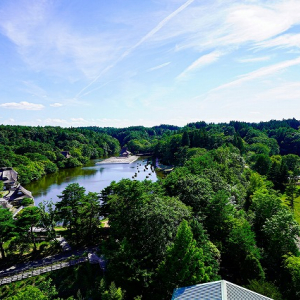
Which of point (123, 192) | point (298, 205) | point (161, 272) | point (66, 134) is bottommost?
point (298, 205)

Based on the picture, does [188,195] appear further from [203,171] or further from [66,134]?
[66,134]

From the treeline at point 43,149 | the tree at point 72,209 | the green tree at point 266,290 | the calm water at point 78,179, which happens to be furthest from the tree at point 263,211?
the treeline at point 43,149

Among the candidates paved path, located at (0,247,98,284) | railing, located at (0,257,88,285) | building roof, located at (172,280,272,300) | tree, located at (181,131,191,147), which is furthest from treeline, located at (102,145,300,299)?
tree, located at (181,131,191,147)

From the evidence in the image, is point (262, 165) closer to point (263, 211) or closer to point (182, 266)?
point (263, 211)

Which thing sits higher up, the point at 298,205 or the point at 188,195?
the point at 188,195

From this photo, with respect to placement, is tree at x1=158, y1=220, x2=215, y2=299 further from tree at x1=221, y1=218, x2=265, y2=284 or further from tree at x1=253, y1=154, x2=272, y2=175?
tree at x1=253, y1=154, x2=272, y2=175

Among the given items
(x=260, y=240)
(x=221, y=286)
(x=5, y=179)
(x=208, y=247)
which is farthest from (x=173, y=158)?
(x=221, y=286)
